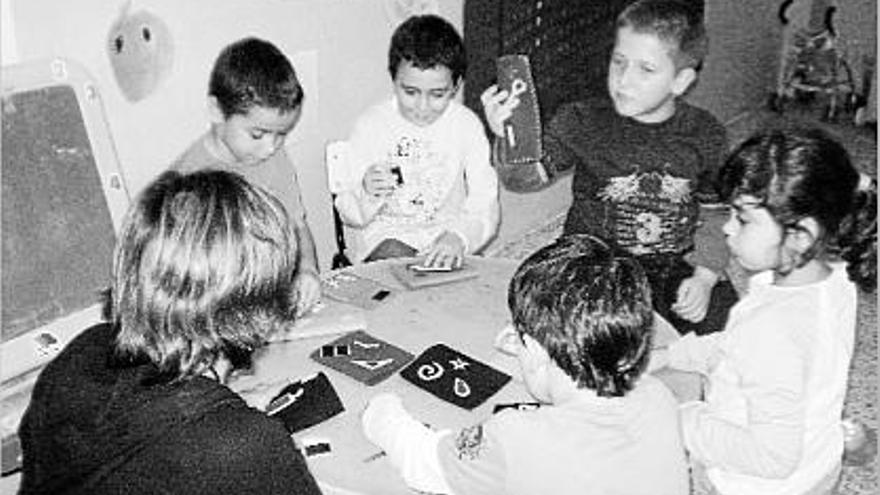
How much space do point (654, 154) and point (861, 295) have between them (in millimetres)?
1937

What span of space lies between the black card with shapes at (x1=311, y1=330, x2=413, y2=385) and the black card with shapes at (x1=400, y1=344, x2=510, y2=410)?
0.12 feet

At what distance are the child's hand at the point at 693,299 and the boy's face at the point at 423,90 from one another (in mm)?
823

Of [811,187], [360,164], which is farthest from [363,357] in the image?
[360,164]

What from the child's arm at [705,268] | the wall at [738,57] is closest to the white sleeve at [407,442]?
the child's arm at [705,268]

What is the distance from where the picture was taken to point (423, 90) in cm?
273

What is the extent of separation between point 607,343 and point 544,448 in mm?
189

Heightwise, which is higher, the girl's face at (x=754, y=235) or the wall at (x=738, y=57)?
the girl's face at (x=754, y=235)

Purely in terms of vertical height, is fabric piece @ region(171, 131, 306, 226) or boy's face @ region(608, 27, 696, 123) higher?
boy's face @ region(608, 27, 696, 123)

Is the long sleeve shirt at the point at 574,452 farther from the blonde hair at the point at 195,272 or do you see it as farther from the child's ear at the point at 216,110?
Result: the child's ear at the point at 216,110

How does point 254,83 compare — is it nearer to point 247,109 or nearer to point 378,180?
point 247,109

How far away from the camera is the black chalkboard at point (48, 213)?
211cm

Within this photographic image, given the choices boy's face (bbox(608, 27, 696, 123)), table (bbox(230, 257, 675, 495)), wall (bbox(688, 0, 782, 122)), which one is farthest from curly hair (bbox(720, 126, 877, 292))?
wall (bbox(688, 0, 782, 122))

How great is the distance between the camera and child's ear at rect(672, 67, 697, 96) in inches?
103

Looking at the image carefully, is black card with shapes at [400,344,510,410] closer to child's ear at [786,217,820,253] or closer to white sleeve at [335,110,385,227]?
child's ear at [786,217,820,253]
